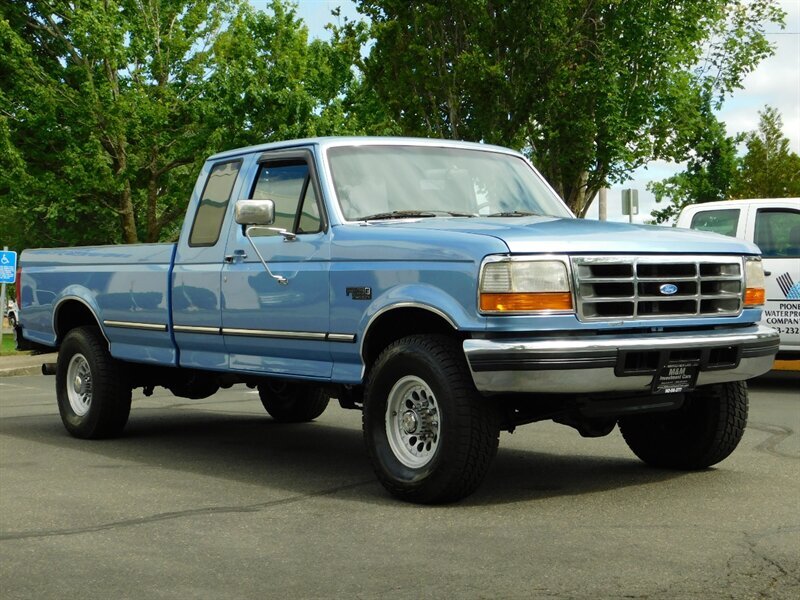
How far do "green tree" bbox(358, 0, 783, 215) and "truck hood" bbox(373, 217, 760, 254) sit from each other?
55.6 feet

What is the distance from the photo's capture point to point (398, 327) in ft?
24.3

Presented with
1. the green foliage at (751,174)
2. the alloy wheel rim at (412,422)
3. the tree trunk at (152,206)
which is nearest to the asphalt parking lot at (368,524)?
the alloy wheel rim at (412,422)

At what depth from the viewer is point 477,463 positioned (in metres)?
6.75

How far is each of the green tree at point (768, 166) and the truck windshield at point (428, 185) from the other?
2385 inches

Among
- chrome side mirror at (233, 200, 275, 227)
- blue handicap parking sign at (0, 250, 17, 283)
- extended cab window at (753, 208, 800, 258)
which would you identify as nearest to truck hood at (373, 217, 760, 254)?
chrome side mirror at (233, 200, 275, 227)

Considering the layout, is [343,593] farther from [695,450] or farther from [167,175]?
[167,175]

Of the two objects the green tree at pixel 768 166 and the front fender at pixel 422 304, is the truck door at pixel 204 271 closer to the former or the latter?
the front fender at pixel 422 304

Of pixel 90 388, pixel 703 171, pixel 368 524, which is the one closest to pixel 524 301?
pixel 368 524

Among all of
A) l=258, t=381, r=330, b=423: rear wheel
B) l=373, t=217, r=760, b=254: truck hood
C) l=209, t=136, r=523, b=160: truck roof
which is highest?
l=209, t=136, r=523, b=160: truck roof

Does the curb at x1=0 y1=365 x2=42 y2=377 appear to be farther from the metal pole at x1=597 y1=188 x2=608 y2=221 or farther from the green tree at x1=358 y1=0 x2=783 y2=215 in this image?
the metal pole at x1=597 y1=188 x2=608 y2=221

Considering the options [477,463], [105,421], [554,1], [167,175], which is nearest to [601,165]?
[554,1]

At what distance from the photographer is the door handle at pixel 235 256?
27.4 ft

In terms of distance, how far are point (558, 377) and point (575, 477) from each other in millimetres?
1677

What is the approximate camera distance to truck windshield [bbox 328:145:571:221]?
786 centimetres
